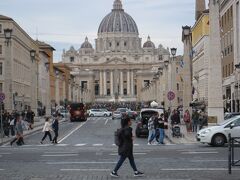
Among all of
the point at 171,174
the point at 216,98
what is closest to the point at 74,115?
the point at 216,98

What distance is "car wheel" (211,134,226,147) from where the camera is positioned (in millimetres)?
31677

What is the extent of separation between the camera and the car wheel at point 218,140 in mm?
31677

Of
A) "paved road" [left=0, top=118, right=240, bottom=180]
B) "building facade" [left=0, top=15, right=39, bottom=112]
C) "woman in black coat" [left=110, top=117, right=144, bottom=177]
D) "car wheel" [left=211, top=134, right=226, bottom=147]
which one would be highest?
"building facade" [left=0, top=15, right=39, bottom=112]

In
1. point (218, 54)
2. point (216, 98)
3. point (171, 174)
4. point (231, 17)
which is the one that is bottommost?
point (171, 174)

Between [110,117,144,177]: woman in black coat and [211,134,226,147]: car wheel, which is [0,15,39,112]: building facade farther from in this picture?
[110,117,144,177]: woman in black coat

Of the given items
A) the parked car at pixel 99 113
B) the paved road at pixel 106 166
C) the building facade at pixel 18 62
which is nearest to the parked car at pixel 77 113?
the building facade at pixel 18 62

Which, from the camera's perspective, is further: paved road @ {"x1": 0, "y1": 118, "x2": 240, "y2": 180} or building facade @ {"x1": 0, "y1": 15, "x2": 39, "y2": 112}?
building facade @ {"x1": 0, "y1": 15, "x2": 39, "y2": 112}

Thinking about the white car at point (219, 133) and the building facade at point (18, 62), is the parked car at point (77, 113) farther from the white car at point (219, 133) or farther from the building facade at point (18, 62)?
the white car at point (219, 133)

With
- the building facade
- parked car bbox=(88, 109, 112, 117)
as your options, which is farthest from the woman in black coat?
parked car bbox=(88, 109, 112, 117)

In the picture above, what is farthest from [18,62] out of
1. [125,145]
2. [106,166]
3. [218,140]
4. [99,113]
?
[125,145]

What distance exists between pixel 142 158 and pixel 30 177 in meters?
7.18

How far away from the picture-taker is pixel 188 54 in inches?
2237

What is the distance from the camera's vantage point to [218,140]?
31.8 metres

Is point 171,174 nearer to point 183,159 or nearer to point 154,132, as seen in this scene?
point 183,159
